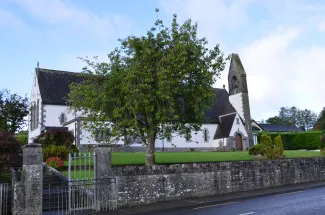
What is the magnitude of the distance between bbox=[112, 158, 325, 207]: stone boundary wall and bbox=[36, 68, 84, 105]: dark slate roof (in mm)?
26576

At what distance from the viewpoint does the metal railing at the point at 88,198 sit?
40.4ft

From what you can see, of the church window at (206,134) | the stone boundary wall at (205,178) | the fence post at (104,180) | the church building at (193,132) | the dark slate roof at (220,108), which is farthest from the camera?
the dark slate roof at (220,108)

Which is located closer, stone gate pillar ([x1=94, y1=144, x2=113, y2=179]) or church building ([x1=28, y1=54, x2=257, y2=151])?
stone gate pillar ([x1=94, y1=144, x2=113, y2=179])

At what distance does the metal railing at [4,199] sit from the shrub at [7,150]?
253 centimetres

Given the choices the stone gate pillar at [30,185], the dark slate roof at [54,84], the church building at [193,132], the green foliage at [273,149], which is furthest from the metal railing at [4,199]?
the dark slate roof at [54,84]

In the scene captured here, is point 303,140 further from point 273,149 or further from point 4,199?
point 4,199

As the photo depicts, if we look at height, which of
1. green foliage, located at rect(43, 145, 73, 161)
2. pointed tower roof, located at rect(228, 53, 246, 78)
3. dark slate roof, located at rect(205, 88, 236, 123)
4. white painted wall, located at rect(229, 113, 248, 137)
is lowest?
green foliage, located at rect(43, 145, 73, 161)

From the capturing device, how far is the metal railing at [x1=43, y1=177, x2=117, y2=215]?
1230 centimetres

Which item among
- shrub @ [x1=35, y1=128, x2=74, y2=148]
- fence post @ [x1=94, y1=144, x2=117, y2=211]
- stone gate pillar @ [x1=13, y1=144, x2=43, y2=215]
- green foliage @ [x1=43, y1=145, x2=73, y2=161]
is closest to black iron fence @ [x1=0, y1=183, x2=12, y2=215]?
stone gate pillar @ [x1=13, y1=144, x2=43, y2=215]

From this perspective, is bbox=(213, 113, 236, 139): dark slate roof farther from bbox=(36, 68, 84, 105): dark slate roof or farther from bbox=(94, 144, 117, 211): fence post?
bbox=(94, 144, 117, 211): fence post

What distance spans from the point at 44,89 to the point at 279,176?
31.6 m

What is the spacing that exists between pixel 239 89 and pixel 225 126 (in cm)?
656

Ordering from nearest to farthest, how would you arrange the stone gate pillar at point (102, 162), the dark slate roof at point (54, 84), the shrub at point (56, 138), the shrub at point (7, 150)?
the stone gate pillar at point (102, 162)
the shrub at point (7, 150)
the shrub at point (56, 138)
the dark slate roof at point (54, 84)

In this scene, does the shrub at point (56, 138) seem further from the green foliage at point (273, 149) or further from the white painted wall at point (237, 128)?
the white painted wall at point (237, 128)
